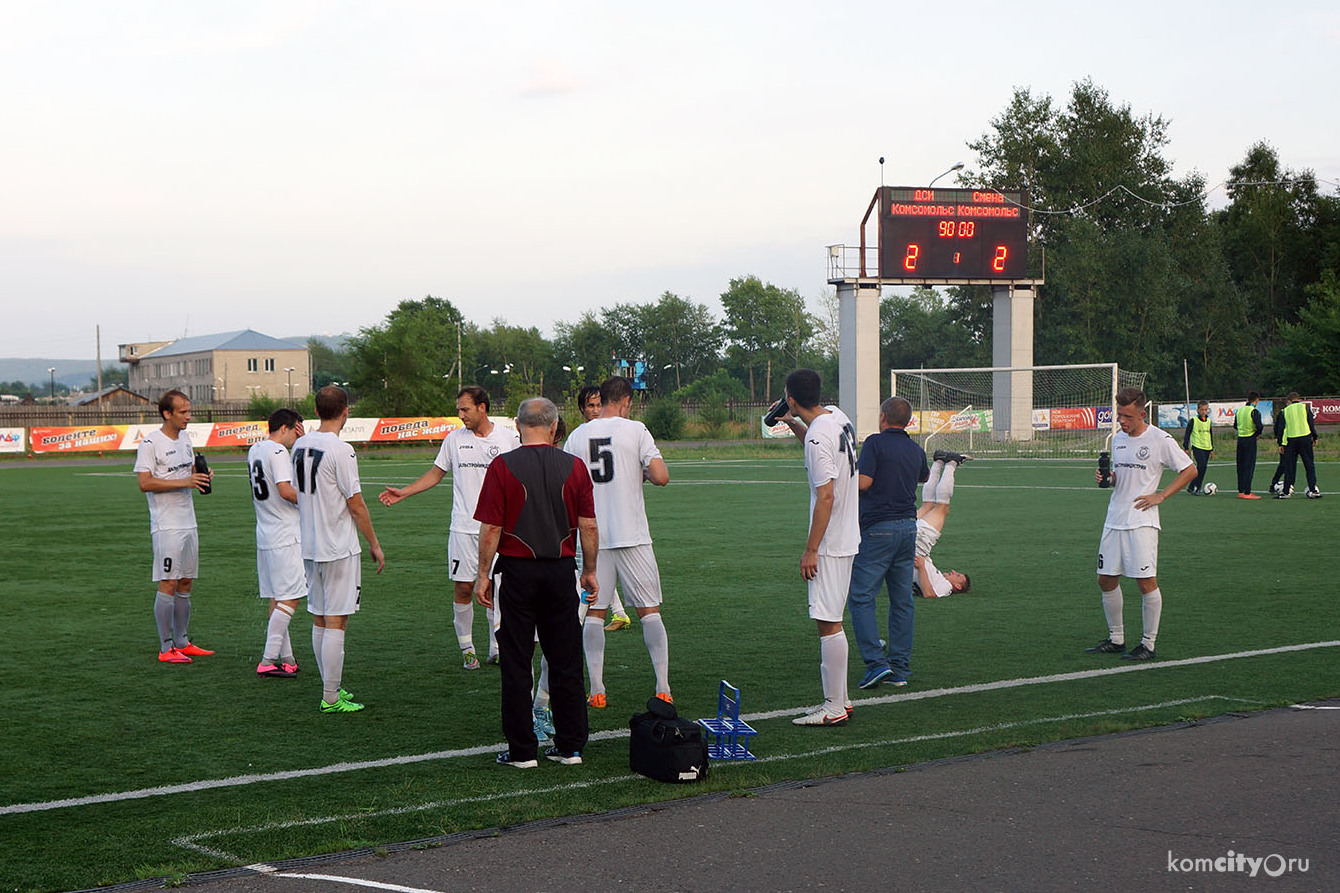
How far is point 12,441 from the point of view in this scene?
50.6 metres

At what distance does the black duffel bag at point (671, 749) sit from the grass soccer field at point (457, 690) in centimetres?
10

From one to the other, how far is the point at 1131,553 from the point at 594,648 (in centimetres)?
421

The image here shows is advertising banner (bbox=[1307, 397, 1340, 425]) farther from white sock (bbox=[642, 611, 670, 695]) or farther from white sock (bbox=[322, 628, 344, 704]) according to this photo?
white sock (bbox=[322, 628, 344, 704])

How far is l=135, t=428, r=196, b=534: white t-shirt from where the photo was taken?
9.31 meters

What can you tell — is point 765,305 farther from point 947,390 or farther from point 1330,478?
point 1330,478

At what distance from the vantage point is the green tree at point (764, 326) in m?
126

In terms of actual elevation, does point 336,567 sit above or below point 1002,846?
above

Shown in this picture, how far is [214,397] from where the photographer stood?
132000 mm

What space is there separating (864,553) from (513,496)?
9.63 ft

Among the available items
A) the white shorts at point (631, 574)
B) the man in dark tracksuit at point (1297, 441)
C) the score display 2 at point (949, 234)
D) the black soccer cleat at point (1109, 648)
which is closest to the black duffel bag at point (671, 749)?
the white shorts at point (631, 574)

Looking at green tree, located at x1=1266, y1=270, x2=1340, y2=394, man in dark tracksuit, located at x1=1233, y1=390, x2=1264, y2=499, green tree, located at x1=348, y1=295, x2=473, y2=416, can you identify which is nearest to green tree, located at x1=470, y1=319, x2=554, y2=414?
green tree, located at x1=348, y1=295, x2=473, y2=416

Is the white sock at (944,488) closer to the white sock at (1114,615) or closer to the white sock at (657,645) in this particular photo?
the white sock at (1114,615)

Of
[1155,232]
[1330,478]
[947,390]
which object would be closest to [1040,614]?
[1330,478]

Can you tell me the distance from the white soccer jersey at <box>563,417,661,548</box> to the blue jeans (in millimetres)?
1566
